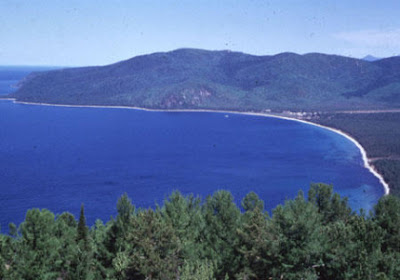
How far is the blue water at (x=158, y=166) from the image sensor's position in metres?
95.7

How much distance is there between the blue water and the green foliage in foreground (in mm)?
50739

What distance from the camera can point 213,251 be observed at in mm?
30141

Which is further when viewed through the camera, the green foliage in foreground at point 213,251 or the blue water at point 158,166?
the blue water at point 158,166

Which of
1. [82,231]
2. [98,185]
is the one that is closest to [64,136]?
[98,185]

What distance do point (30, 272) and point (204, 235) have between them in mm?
14415

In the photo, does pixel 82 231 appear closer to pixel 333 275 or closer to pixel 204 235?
pixel 204 235

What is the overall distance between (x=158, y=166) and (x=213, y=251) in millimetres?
97885

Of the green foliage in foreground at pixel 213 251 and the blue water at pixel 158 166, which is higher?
the green foliage in foreground at pixel 213 251

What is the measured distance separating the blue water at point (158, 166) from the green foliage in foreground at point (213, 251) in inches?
1998

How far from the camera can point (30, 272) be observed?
2536 cm

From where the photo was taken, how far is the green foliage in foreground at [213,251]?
24.3 metres

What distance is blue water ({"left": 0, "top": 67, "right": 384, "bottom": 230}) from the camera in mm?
95688

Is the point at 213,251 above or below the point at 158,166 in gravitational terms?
above

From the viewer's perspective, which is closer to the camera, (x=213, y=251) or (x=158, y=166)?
(x=213, y=251)
